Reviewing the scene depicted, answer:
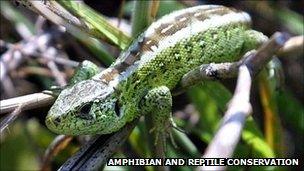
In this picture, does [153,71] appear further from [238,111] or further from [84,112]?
[238,111]

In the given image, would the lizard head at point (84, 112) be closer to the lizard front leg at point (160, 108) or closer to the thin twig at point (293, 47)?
the lizard front leg at point (160, 108)

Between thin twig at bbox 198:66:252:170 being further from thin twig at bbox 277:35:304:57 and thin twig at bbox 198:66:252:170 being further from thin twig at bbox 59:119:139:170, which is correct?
thin twig at bbox 277:35:304:57

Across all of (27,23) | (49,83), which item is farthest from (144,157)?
(27,23)

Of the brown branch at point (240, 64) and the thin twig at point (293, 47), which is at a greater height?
the brown branch at point (240, 64)

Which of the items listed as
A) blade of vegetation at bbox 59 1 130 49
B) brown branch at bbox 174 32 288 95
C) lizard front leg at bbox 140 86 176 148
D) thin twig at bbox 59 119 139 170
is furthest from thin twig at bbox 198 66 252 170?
blade of vegetation at bbox 59 1 130 49

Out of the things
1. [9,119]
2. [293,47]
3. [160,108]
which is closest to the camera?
[9,119]

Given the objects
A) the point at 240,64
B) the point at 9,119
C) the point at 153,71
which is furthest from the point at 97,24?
the point at 240,64

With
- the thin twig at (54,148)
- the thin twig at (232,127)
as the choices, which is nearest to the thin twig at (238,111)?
the thin twig at (232,127)
